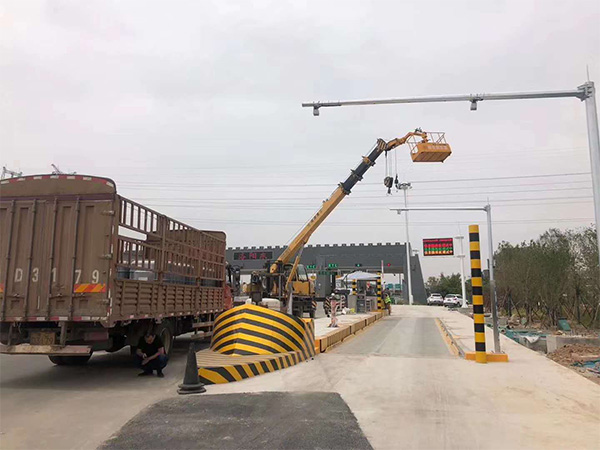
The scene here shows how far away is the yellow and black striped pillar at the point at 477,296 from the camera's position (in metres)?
9.98

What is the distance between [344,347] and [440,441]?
7.99 m

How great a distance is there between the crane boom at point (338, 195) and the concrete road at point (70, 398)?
1248 centimetres

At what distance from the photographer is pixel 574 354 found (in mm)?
12180

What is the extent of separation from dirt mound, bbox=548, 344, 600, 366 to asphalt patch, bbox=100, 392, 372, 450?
295 inches

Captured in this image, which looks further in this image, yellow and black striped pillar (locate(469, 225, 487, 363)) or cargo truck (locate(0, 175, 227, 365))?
yellow and black striped pillar (locate(469, 225, 487, 363))

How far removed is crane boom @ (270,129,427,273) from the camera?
20.3 m

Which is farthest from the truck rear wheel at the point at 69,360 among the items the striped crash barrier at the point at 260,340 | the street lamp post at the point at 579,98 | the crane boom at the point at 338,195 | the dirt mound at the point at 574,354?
the crane boom at the point at 338,195

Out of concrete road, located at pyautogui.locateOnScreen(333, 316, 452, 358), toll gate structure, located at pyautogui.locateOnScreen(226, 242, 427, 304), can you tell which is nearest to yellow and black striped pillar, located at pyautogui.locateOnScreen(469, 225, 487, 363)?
concrete road, located at pyautogui.locateOnScreen(333, 316, 452, 358)

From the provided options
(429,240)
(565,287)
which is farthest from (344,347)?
(429,240)

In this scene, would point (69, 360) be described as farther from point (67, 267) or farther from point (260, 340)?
point (260, 340)

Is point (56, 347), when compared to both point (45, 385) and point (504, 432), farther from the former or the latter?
point (504, 432)

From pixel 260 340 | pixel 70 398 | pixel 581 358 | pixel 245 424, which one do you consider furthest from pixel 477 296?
pixel 70 398

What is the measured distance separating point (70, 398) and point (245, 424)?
336 centimetres

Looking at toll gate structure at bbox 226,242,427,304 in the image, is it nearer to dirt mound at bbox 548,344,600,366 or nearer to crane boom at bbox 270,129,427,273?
crane boom at bbox 270,129,427,273
